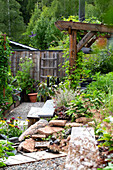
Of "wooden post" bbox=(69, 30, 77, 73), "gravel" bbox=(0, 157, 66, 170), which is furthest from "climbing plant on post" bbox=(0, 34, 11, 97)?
"gravel" bbox=(0, 157, 66, 170)

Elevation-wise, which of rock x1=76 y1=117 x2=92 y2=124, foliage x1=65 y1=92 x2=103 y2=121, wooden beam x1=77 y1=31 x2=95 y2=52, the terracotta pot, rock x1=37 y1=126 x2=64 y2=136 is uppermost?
wooden beam x1=77 y1=31 x2=95 y2=52

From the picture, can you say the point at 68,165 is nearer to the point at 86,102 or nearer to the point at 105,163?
the point at 105,163

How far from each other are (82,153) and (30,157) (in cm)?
85

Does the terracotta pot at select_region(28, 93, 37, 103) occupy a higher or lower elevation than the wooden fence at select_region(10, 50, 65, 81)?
lower

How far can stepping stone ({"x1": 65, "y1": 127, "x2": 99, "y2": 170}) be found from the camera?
212 centimetres

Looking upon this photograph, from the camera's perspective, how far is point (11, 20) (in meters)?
23.0

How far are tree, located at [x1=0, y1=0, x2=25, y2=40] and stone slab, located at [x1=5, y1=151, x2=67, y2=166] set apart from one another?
794 inches

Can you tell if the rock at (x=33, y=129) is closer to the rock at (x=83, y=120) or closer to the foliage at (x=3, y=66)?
the rock at (x=83, y=120)

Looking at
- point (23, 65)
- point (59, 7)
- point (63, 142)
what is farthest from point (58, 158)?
point (59, 7)

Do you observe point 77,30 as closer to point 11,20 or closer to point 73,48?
point 73,48

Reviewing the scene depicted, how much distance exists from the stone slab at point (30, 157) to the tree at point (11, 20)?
66.2 ft

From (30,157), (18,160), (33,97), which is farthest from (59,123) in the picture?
(33,97)

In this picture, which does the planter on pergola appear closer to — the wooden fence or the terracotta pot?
the terracotta pot

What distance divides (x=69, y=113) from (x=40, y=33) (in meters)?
13.8
